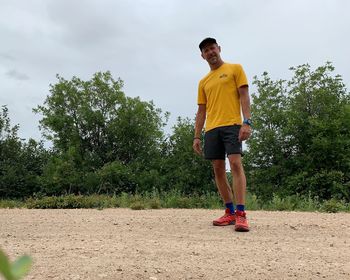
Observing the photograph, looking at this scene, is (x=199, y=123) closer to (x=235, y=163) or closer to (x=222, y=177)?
(x=222, y=177)

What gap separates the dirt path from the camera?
113 inches

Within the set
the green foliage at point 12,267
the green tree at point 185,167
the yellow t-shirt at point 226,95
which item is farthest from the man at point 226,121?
the green tree at point 185,167

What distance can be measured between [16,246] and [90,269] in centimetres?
111

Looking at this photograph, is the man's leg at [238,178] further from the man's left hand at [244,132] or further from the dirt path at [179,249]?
the dirt path at [179,249]

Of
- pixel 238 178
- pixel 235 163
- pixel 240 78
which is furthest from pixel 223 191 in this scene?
pixel 240 78

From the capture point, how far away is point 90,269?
2.87 m

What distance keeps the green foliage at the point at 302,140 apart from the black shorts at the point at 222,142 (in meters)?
10.9

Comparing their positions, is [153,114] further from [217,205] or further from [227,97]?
[227,97]

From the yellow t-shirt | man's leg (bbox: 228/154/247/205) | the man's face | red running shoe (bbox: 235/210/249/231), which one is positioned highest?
the man's face

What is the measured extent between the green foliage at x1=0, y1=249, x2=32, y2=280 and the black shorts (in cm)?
411

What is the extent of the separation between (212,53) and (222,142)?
3.07ft

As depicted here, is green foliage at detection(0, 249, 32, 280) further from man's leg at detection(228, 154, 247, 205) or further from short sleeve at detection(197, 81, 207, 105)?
short sleeve at detection(197, 81, 207, 105)

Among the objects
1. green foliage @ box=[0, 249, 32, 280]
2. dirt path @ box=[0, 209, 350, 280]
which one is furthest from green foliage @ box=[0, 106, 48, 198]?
green foliage @ box=[0, 249, 32, 280]

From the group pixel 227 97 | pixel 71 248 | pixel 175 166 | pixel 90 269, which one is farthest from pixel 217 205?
pixel 175 166
